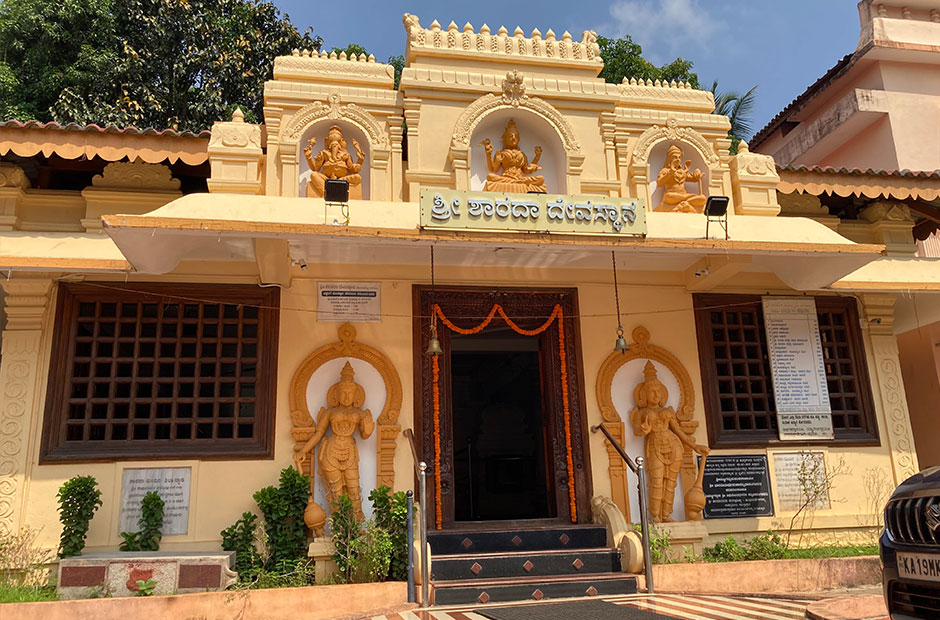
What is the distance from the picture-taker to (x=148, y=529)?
7164 millimetres

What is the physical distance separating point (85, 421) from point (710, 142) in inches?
315

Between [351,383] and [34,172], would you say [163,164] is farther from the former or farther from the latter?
[351,383]

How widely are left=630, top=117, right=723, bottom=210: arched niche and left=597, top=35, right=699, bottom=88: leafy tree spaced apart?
10258 millimetres

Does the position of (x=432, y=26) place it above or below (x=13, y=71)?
below

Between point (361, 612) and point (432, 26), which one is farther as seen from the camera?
point (432, 26)

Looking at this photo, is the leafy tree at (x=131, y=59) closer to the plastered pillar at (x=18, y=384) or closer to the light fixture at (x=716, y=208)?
the plastered pillar at (x=18, y=384)

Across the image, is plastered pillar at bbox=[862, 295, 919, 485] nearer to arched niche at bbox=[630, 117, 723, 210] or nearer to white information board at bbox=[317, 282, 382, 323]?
arched niche at bbox=[630, 117, 723, 210]

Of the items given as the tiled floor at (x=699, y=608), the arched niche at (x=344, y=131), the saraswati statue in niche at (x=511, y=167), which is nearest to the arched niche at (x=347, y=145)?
the arched niche at (x=344, y=131)

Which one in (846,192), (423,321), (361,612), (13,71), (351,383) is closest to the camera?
(361,612)

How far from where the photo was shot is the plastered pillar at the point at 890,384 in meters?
8.96

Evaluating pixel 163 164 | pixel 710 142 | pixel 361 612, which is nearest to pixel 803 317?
pixel 710 142

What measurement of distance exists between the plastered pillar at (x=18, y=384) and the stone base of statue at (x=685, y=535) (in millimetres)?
6556

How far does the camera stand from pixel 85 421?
7.61 meters

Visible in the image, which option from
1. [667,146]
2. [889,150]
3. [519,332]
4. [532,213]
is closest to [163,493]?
[519,332]
